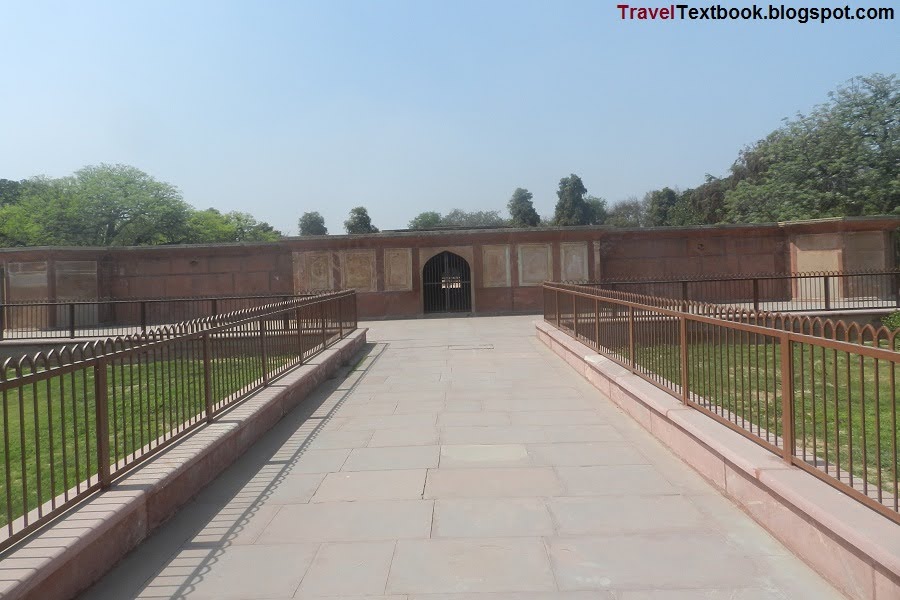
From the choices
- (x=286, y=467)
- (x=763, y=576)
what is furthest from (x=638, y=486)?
(x=286, y=467)

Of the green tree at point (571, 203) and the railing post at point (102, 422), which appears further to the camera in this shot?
the green tree at point (571, 203)

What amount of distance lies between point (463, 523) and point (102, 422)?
224cm

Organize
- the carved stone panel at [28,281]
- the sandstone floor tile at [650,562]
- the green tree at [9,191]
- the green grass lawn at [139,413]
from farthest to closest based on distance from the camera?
1. the green tree at [9,191]
2. the carved stone panel at [28,281]
3. the green grass lawn at [139,413]
4. the sandstone floor tile at [650,562]

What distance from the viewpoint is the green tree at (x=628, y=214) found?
88.1 m

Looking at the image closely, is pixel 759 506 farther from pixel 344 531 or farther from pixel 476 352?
pixel 476 352

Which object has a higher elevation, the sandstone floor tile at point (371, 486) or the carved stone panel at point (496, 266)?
the carved stone panel at point (496, 266)

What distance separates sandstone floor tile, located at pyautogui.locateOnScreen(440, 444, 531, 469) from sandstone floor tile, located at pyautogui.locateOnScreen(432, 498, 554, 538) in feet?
2.93

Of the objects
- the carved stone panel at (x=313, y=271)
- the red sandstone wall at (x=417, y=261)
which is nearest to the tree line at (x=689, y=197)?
the red sandstone wall at (x=417, y=261)

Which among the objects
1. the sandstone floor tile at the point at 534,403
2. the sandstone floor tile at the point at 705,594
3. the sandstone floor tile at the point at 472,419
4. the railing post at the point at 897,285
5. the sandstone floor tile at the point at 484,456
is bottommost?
the sandstone floor tile at the point at 705,594

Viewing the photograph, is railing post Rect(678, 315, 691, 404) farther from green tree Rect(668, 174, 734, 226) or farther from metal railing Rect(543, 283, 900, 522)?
green tree Rect(668, 174, 734, 226)

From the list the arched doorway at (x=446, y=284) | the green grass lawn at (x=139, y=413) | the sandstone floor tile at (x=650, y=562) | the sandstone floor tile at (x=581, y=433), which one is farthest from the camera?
the arched doorway at (x=446, y=284)

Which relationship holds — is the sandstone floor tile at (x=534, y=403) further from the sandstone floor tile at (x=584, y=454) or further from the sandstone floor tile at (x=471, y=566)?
the sandstone floor tile at (x=471, y=566)

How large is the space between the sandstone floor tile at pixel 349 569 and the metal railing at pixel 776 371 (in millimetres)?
2341

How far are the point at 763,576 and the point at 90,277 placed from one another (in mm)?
22522
